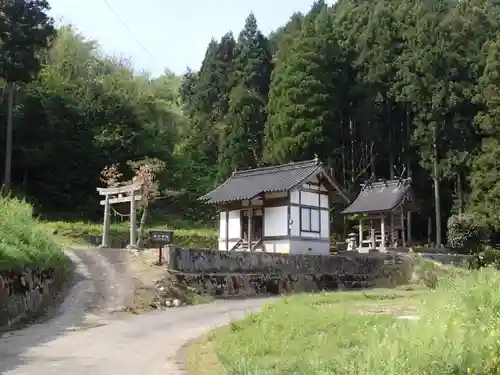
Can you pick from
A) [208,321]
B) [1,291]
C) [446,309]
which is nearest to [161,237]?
[208,321]

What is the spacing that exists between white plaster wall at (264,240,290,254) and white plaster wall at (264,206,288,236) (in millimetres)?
346

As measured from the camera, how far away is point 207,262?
1892cm

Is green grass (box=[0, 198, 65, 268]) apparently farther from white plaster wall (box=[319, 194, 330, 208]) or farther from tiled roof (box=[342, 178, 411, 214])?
tiled roof (box=[342, 178, 411, 214])

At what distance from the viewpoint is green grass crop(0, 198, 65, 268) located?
12656mm

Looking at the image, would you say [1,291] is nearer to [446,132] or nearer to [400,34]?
[446,132]

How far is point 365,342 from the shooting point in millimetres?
7547

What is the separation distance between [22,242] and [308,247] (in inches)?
552

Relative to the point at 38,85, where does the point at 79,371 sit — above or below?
below

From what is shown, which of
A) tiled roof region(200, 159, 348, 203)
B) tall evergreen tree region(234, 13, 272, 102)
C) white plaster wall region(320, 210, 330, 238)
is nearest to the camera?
tiled roof region(200, 159, 348, 203)

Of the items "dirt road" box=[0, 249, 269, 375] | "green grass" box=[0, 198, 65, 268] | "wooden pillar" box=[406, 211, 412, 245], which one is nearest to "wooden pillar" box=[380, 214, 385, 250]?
"wooden pillar" box=[406, 211, 412, 245]

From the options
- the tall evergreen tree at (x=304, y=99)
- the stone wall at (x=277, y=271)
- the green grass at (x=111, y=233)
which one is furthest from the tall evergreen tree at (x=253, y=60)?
the stone wall at (x=277, y=271)

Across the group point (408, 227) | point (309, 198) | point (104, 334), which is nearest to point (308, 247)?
point (309, 198)

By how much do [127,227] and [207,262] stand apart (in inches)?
538

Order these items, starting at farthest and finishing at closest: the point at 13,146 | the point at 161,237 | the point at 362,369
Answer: the point at 13,146
the point at 161,237
the point at 362,369
